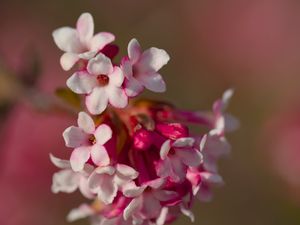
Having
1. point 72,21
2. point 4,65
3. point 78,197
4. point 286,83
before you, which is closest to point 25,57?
point 4,65

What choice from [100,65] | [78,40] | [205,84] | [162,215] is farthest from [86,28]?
[205,84]

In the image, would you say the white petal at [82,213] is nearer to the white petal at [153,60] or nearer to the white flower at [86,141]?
the white flower at [86,141]

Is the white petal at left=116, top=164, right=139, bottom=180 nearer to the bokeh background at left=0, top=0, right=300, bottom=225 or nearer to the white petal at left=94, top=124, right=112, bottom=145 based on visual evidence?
the white petal at left=94, top=124, right=112, bottom=145

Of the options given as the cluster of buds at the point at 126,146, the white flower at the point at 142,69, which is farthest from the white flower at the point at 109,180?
the white flower at the point at 142,69

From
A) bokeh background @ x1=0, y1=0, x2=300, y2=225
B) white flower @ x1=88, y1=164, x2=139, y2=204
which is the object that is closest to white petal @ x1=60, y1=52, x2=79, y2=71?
white flower @ x1=88, y1=164, x2=139, y2=204

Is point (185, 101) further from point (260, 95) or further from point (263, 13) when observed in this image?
point (263, 13)

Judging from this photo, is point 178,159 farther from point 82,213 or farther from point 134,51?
→ point 82,213
